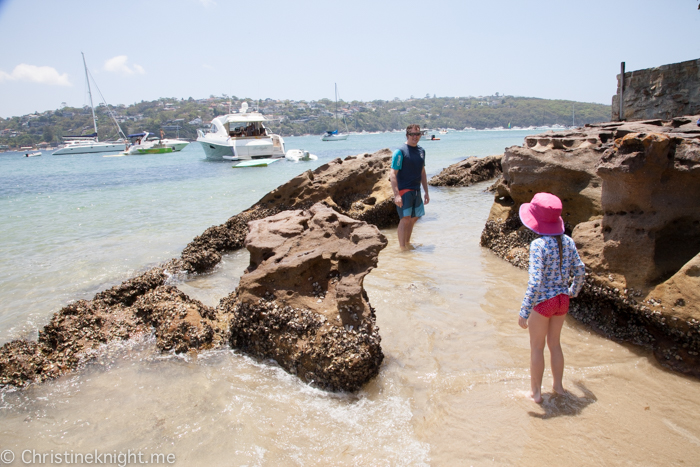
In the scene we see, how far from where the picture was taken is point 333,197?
9188mm

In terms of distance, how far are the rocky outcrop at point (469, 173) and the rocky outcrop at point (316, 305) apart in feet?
39.3

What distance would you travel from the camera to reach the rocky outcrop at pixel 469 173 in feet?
51.7

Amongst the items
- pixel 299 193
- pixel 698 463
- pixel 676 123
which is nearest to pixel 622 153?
pixel 698 463

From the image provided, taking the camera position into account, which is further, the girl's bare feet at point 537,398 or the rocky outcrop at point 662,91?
the rocky outcrop at point 662,91

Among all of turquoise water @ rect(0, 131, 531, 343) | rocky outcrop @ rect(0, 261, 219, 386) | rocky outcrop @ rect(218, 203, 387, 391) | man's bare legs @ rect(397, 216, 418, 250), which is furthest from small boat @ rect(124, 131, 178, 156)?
rocky outcrop @ rect(218, 203, 387, 391)

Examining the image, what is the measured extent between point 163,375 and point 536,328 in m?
3.10

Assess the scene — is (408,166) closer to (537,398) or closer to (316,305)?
(316,305)

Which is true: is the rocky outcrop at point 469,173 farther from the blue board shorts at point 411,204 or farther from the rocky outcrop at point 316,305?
the rocky outcrop at point 316,305

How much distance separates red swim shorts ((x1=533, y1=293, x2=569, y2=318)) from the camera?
2.94 m

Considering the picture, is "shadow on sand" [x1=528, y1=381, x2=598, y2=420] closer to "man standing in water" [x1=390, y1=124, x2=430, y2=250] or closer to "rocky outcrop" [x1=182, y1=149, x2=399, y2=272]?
"man standing in water" [x1=390, y1=124, x2=430, y2=250]

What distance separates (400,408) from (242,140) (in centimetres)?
3181

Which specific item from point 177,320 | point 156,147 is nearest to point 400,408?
point 177,320

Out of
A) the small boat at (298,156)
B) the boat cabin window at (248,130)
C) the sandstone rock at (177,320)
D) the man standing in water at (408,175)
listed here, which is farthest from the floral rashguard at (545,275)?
the boat cabin window at (248,130)

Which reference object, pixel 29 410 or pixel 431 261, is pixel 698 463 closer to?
pixel 431 261
